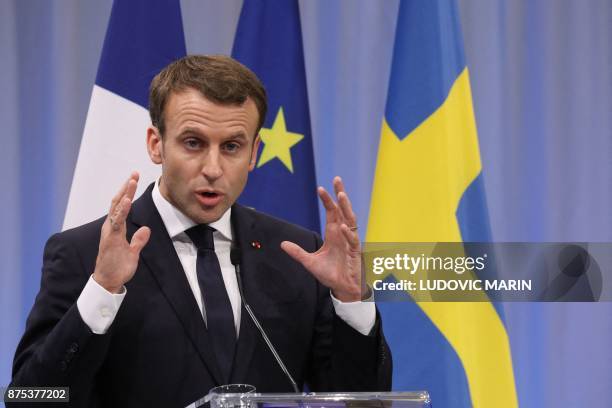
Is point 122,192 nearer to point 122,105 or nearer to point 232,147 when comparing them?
point 232,147

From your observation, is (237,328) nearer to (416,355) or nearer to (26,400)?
(26,400)

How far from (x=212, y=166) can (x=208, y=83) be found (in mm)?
207

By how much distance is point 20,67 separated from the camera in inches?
152

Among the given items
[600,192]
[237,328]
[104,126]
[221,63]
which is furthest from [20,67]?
[600,192]

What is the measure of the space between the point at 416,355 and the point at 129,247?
1.48 m

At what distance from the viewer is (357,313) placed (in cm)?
177

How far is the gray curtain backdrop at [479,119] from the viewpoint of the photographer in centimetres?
385

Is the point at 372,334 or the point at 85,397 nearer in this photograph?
the point at 85,397

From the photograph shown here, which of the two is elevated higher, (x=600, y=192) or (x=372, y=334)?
(x=600, y=192)

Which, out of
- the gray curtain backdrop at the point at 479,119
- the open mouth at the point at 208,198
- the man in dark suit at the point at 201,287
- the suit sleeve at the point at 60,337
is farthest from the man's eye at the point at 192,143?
the gray curtain backdrop at the point at 479,119

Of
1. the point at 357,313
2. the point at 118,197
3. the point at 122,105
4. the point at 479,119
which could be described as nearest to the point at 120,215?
the point at 118,197

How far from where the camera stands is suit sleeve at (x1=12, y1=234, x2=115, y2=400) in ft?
5.18

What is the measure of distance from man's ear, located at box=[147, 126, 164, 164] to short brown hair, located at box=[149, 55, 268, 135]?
0.02 meters

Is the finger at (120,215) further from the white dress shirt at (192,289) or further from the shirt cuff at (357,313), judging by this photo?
the shirt cuff at (357,313)
